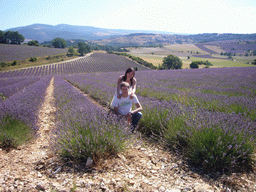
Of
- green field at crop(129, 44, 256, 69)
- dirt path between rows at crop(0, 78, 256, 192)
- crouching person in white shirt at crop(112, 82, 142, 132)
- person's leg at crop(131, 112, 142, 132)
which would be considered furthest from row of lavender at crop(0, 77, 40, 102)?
green field at crop(129, 44, 256, 69)

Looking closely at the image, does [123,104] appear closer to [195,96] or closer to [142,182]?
[142,182]

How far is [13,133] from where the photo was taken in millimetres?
2676

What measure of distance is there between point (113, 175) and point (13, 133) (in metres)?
1.95

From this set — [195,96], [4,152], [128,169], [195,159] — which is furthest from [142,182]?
[195,96]

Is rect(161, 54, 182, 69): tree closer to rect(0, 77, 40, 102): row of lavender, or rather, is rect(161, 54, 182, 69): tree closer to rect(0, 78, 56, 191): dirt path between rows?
rect(0, 77, 40, 102): row of lavender

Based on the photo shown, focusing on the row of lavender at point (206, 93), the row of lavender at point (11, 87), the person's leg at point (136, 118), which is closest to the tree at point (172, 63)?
the row of lavender at point (206, 93)

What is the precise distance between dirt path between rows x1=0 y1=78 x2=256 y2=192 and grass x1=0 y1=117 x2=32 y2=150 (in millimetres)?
151

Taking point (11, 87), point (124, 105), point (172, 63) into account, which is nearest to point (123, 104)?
point (124, 105)

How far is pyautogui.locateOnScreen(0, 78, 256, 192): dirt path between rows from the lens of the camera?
165 centimetres

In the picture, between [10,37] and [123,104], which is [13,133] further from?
[10,37]

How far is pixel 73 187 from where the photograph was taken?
1629mm

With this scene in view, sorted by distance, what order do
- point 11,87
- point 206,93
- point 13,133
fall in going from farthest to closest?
point 11,87 → point 206,93 → point 13,133

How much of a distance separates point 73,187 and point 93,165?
0.43 m

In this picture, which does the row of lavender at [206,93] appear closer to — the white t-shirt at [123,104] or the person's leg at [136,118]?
the person's leg at [136,118]
